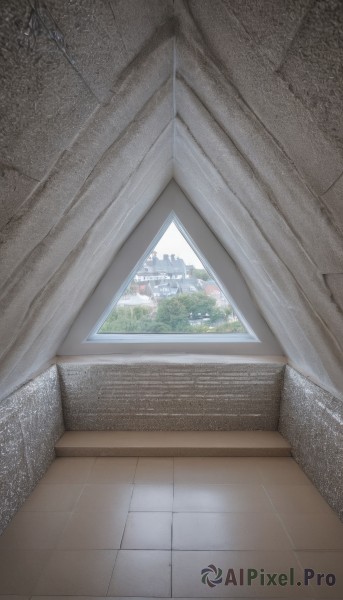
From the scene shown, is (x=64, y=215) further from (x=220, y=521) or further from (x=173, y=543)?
(x=220, y=521)

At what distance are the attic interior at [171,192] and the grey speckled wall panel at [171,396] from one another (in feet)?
0.04

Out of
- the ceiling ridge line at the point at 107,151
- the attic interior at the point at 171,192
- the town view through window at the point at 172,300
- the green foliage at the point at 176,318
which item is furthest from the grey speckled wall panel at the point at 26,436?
the ceiling ridge line at the point at 107,151

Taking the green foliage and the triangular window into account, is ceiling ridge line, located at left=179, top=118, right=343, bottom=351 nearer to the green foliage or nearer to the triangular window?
the triangular window

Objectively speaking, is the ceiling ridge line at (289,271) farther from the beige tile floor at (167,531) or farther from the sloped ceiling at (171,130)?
the beige tile floor at (167,531)

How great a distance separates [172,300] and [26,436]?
1.62 metres

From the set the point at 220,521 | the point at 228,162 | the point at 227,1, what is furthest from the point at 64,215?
the point at 220,521

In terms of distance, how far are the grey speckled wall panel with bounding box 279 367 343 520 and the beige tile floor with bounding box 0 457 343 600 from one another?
0.12m

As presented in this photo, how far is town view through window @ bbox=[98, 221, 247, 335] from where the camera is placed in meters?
3.23

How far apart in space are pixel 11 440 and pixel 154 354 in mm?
1392

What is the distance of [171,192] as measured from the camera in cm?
300

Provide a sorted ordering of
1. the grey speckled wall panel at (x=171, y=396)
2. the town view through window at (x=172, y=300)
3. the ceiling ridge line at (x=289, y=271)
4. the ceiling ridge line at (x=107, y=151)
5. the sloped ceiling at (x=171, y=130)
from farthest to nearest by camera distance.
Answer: the town view through window at (x=172, y=300) < the grey speckled wall panel at (x=171, y=396) < the ceiling ridge line at (x=289, y=271) < the ceiling ridge line at (x=107, y=151) < the sloped ceiling at (x=171, y=130)

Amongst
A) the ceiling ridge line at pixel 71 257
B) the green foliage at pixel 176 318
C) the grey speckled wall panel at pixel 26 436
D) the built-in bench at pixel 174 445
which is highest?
the ceiling ridge line at pixel 71 257

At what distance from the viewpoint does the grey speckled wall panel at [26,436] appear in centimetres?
208

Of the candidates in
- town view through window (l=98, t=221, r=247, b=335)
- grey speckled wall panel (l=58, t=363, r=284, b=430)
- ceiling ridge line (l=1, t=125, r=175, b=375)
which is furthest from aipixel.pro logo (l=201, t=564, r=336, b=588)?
town view through window (l=98, t=221, r=247, b=335)
